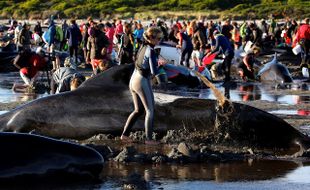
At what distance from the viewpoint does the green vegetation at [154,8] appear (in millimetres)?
106000

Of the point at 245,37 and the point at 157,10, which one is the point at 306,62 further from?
the point at 157,10

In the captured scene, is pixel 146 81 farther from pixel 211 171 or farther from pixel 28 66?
pixel 28 66

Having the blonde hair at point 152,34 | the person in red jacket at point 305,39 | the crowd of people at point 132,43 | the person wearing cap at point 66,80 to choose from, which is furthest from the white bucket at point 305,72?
the blonde hair at point 152,34

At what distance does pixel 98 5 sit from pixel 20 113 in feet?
344

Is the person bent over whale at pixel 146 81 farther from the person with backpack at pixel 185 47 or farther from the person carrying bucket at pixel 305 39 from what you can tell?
the person carrying bucket at pixel 305 39

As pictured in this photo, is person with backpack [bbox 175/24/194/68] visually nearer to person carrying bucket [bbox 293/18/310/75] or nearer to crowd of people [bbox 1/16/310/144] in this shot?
crowd of people [bbox 1/16/310/144]

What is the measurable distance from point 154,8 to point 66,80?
99628 millimetres

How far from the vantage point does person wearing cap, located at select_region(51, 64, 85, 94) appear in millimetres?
15883

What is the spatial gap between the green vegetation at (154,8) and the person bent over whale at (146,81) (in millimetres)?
90102

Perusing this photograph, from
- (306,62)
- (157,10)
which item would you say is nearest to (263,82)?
(306,62)

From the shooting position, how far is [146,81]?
1262 centimetres

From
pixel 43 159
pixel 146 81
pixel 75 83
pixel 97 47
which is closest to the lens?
pixel 43 159

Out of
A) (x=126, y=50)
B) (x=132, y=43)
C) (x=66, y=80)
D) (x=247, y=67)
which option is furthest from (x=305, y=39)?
(x=66, y=80)

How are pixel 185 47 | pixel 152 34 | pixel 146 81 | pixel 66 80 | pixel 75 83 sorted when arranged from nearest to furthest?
pixel 152 34 → pixel 146 81 → pixel 75 83 → pixel 66 80 → pixel 185 47
